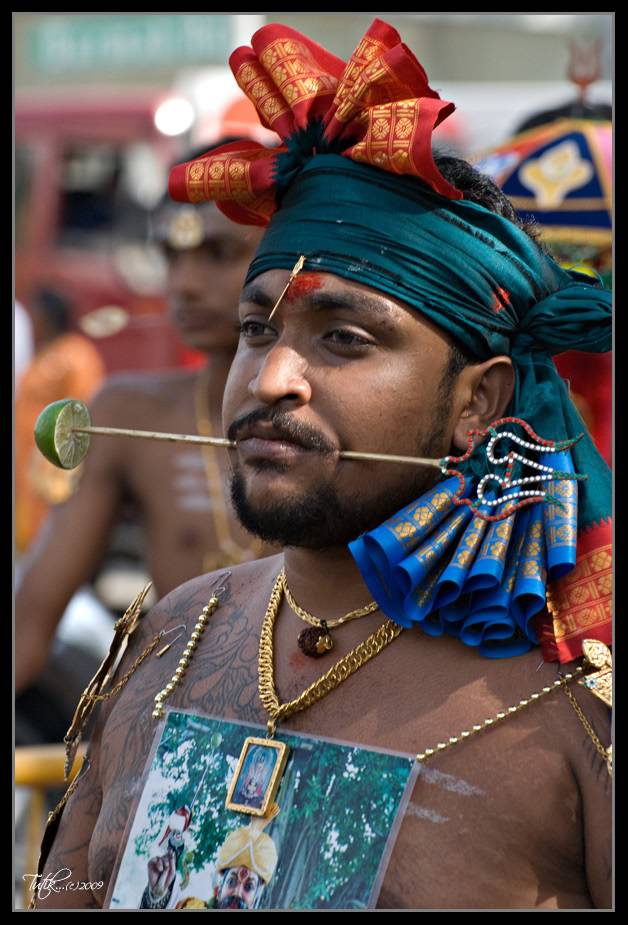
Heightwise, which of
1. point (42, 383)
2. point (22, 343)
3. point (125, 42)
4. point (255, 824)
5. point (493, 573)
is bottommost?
point (42, 383)

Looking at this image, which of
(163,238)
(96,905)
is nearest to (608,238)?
(163,238)

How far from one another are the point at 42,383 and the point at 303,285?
25.1 ft

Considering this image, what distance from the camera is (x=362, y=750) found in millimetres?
2557

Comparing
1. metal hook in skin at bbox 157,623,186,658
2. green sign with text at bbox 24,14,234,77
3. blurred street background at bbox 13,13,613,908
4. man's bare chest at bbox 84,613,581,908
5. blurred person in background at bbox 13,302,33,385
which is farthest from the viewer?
blurred person in background at bbox 13,302,33,385

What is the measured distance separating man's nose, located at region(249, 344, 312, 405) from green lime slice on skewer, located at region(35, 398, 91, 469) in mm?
374

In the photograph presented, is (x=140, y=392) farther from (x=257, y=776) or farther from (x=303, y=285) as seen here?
(x=257, y=776)

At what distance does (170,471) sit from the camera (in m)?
5.46

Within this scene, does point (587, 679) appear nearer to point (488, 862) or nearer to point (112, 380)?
point (488, 862)

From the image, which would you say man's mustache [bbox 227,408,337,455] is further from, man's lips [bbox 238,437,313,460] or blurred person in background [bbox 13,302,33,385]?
blurred person in background [bbox 13,302,33,385]

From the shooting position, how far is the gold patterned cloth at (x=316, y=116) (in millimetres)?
2635

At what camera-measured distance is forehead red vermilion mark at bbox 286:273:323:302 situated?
2686 millimetres

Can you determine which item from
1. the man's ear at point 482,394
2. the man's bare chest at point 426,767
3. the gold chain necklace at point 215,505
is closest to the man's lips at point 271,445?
the man's ear at point 482,394

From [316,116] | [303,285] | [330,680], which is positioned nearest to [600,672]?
[330,680]

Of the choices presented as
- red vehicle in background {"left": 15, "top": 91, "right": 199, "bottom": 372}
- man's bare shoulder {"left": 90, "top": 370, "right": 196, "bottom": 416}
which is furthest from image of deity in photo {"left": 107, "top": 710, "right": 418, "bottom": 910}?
red vehicle in background {"left": 15, "top": 91, "right": 199, "bottom": 372}
